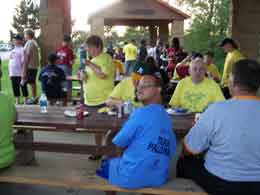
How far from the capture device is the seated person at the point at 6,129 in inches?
122

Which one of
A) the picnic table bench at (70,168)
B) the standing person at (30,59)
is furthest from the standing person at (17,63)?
the picnic table bench at (70,168)

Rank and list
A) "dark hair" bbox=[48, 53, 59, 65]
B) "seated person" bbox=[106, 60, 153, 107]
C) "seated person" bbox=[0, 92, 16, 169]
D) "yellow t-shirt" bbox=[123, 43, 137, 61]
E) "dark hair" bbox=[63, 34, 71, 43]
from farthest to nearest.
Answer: "yellow t-shirt" bbox=[123, 43, 137, 61], "dark hair" bbox=[63, 34, 71, 43], "dark hair" bbox=[48, 53, 59, 65], "seated person" bbox=[106, 60, 153, 107], "seated person" bbox=[0, 92, 16, 169]

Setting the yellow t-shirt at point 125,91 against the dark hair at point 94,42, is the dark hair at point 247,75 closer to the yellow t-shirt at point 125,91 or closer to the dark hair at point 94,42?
the yellow t-shirt at point 125,91

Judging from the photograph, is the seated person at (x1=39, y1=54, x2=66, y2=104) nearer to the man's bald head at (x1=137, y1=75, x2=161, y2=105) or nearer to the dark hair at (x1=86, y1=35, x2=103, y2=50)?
the dark hair at (x1=86, y1=35, x2=103, y2=50)

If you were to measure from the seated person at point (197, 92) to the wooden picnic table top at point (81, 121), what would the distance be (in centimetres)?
29

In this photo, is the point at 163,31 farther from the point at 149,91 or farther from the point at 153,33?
the point at 149,91

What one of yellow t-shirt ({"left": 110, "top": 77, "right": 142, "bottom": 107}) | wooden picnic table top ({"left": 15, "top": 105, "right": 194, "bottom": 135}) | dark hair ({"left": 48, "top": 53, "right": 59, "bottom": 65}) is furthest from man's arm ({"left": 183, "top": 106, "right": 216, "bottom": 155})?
dark hair ({"left": 48, "top": 53, "right": 59, "bottom": 65})

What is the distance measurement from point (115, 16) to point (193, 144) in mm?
18071

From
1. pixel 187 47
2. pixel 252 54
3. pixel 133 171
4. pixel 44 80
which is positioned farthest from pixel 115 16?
pixel 133 171

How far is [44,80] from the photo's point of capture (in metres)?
6.66

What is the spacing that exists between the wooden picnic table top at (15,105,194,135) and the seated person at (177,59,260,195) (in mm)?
845

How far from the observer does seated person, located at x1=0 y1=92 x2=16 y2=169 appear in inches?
122

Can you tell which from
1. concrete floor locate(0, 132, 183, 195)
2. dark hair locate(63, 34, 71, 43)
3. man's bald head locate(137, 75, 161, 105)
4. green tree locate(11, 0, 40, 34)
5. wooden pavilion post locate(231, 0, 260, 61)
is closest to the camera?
man's bald head locate(137, 75, 161, 105)

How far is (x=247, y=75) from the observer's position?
2.51 meters
